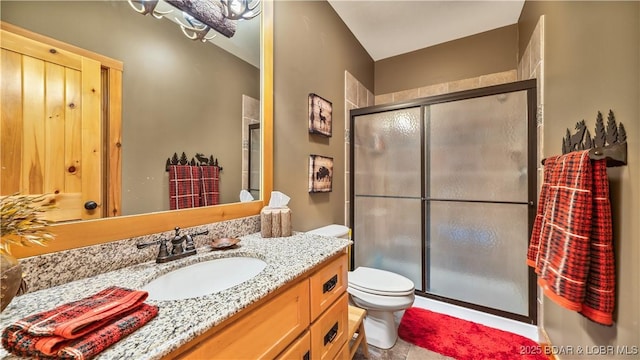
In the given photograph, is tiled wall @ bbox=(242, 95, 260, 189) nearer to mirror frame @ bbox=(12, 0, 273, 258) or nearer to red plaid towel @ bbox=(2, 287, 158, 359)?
mirror frame @ bbox=(12, 0, 273, 258)

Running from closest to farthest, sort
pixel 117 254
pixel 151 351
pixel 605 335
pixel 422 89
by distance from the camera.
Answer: pixel 151 351 → pixel 117 254 → pixel 605 335 → pixel 422 89

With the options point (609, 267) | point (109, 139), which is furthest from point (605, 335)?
point (109, 139)

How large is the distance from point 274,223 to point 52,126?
2.79ft

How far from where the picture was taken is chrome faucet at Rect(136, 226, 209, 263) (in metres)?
0.88

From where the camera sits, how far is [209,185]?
3.72ft

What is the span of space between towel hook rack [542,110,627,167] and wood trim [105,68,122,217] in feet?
5.56

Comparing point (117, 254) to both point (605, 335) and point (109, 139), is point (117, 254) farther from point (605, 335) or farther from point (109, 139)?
point (605, 335)

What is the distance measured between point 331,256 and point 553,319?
149cm

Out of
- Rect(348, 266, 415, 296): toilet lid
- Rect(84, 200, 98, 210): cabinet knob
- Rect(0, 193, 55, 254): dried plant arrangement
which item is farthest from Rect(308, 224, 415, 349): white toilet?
Rect(0, 193, 55, 254): dried plant arrangement

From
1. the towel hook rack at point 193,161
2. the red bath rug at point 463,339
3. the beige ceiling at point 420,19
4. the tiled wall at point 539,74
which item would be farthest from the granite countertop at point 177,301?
the beige ceiling at point 420,19

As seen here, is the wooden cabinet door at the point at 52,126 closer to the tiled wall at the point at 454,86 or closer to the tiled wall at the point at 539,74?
the tiled wall at the point at 539,74

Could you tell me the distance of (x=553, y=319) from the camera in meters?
1.44

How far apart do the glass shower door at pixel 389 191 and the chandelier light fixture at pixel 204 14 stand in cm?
147

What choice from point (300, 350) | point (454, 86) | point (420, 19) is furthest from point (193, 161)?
point (454, 86)
